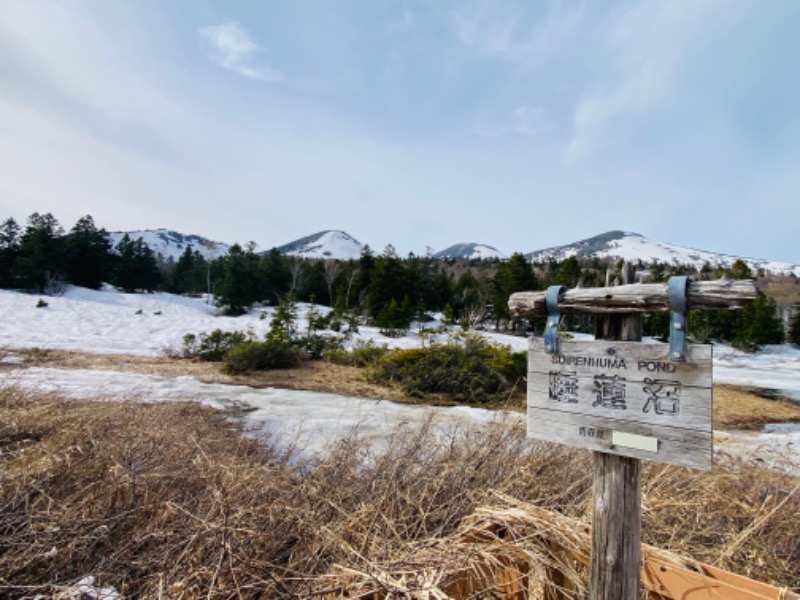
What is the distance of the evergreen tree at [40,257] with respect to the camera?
96.1 feet

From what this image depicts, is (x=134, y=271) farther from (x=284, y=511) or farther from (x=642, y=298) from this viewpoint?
(x=642, y=298)

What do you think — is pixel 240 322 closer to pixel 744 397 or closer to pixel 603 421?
pixel 744 397

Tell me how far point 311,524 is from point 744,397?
49.8ft

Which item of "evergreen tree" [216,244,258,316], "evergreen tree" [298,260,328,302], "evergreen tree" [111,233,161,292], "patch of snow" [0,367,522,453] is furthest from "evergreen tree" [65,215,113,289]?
"patch of snow" [0,367,522,453]

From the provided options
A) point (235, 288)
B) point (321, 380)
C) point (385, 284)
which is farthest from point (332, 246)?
point (321, 380)

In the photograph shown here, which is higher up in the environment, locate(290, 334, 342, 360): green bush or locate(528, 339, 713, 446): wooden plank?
locate(528, 339, 713, 446): wooden plank

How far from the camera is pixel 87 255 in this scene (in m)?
33.6

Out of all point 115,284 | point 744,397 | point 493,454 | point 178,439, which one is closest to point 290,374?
point 178,439

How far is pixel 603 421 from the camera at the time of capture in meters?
1.68

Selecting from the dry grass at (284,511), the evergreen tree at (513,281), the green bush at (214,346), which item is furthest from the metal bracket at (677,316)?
the evergreen tree at (513,281)

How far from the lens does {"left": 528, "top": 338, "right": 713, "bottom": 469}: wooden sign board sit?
4.89 feet

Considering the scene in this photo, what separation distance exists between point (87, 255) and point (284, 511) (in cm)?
4014

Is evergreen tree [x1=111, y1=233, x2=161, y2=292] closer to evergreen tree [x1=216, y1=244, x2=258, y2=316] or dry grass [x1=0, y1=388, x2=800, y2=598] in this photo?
evergreen tree [x1=216, y1=244, x2=258, y2=316]

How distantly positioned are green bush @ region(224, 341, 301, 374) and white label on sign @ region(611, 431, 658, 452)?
1213 cm
